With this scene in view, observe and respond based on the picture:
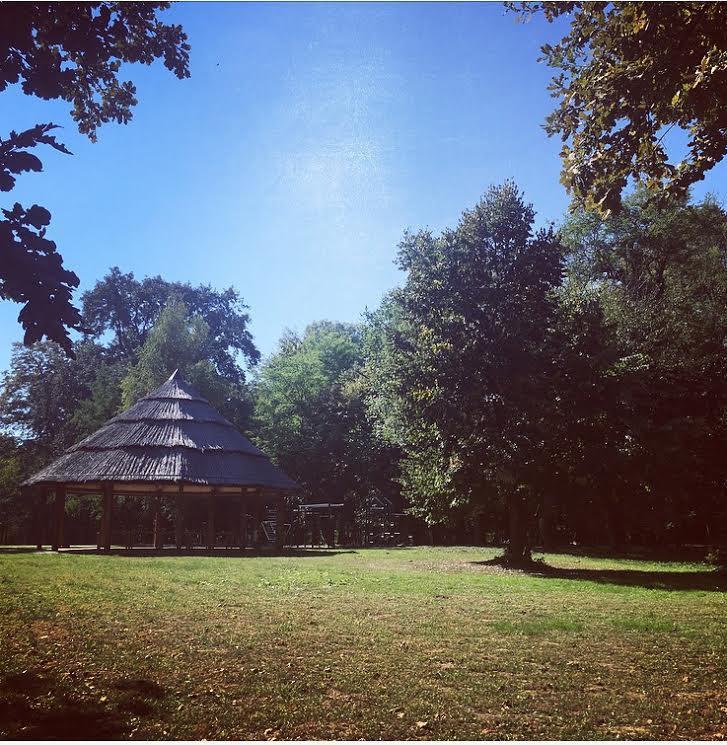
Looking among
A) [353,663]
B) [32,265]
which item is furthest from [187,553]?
[32,265]

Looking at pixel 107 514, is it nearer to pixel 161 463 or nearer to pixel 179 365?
pixel 161 463

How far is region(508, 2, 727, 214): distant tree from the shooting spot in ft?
27.8

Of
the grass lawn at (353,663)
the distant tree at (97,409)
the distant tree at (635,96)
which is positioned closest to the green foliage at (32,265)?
the grass lawn at (353,663)

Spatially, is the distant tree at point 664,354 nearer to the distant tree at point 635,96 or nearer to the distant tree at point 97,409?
the distant tree at point 635,96

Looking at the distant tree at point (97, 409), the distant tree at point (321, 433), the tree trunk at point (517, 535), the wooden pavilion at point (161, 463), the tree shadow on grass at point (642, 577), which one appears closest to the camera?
the tree shadow on grass at point (642, 577)

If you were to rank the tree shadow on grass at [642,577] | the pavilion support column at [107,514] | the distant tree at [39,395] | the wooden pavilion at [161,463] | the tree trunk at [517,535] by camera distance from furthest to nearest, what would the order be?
the distant tree at [39,395]
the pavilion support column at [107,514]
the wooden pavilion at [161,463]
the tree trunk at [517,535]
the tree shadow on grass at [642,577]

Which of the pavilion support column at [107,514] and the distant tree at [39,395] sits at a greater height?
the distant tree at [39,395]

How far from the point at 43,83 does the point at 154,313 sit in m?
65.5

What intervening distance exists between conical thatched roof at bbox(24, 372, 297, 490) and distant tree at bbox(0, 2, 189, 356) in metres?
21.6


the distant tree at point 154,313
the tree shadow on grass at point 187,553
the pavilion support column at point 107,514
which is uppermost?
the distant tree at point 154,313

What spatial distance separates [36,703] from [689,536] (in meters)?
42.4

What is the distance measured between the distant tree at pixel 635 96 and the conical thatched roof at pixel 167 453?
72.0ft

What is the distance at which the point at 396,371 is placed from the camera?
21.0 metres

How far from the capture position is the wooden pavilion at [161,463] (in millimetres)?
26797
